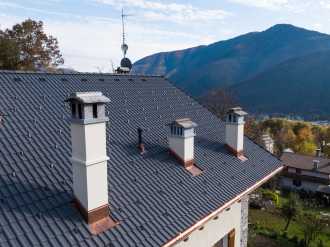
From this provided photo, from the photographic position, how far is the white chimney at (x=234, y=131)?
10.6 m

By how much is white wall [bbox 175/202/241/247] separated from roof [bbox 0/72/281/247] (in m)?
0.82

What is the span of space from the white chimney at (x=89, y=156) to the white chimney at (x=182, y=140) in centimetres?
314

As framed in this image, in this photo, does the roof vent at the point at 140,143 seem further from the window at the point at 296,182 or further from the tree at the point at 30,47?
the window at the point at 296,182

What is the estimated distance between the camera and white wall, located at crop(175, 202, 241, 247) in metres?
7.76

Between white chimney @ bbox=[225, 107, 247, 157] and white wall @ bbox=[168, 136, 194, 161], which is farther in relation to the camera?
white chimney @ bbox=[225, 107, 247, 157]

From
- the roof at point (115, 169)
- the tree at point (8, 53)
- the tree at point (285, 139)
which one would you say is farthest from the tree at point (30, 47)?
the tree at point (285, 139)

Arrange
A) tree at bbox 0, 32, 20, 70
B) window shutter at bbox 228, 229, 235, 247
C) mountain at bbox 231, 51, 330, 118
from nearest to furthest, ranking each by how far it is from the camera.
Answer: window shutter at bbox 228, 229, 235, 247 → tree at bbox 0, 32, 20, 70 → mountain at bbox 231, 51, 330, 118

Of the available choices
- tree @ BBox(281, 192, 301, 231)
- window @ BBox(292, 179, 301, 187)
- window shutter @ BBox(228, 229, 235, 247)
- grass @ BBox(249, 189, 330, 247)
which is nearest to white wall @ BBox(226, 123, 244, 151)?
window shutter @ BBox(228, 229, 235, 247)

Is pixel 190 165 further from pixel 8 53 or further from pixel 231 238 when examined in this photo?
pixel 8 53

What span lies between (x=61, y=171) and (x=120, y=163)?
1.52 m

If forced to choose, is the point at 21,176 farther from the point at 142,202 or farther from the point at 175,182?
the point at 175,182

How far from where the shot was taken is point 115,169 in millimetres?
7270

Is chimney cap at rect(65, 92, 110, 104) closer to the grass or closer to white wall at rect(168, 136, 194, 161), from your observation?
white wall at rect(168, 136, 194, 161)

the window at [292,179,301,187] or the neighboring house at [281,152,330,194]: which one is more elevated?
the neighboring house at [281,152,330,194]
